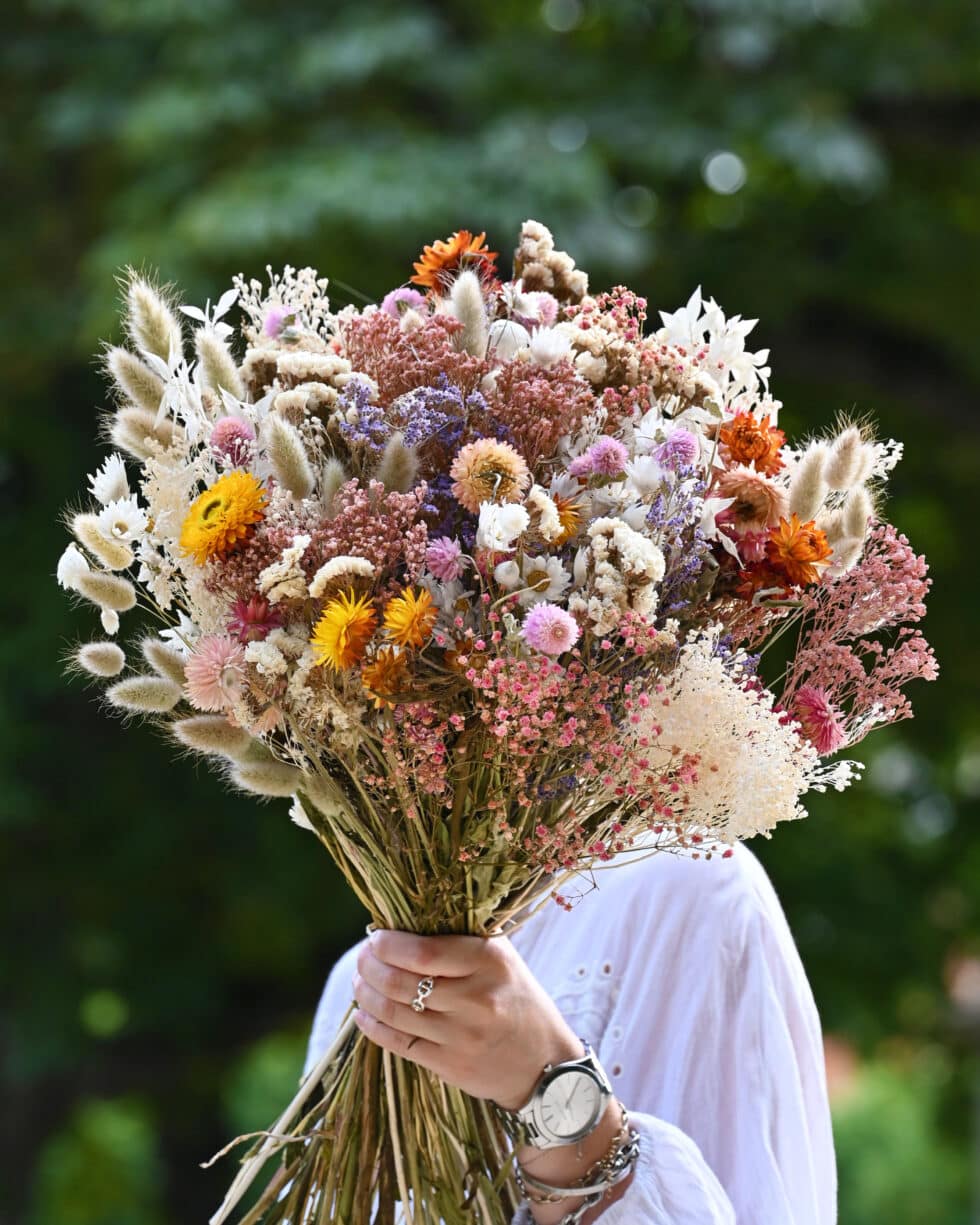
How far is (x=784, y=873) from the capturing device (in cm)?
630

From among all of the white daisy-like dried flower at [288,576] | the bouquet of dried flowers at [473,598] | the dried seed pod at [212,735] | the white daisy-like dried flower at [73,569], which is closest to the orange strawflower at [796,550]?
the bouquet of dried flowers at [473,598]

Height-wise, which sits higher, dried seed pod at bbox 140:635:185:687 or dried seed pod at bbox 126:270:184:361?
dried seed pod at bbox 126:270:184:361

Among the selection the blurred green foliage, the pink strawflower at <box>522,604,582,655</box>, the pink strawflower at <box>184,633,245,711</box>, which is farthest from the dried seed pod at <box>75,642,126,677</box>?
the blurred green foliage

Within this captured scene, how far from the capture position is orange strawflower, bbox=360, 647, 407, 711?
134 centimetres

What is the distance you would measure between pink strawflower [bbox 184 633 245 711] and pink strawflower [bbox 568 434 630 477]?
37 cm

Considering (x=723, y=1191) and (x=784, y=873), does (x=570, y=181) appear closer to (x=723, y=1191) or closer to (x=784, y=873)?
(x=784, y=873)

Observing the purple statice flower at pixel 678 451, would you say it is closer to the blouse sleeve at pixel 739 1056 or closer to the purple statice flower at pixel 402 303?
the purple statice flower at pixel 402 303

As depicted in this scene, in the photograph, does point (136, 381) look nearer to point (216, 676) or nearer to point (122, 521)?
point (122, 521)

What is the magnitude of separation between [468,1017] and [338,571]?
19.9 inches

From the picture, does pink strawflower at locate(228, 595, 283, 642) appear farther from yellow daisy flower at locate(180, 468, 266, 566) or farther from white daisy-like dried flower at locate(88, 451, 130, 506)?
white daisy-like dried flower at locate(88, 451, 130, 506)

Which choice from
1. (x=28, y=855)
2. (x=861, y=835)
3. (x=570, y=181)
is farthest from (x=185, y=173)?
(x=861, y=835)

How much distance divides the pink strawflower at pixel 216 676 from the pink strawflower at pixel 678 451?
17.4 inches

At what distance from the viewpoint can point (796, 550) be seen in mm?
1421

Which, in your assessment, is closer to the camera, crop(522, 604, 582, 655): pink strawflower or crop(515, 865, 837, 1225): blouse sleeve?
crop(522, 604, 582, 655): pink strawflower
